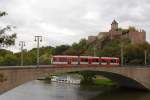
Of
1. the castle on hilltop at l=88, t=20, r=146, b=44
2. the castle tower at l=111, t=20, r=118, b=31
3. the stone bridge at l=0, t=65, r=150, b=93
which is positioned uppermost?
the castle tower at l=111, t=20, r=118, b=31

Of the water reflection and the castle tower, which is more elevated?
the castle tower

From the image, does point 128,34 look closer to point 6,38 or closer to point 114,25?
point 114,25

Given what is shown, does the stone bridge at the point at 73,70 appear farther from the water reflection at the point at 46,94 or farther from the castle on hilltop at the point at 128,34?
the castle on hilltop at the point at 128,34

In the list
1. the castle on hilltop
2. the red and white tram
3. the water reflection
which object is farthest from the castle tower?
the water reflection

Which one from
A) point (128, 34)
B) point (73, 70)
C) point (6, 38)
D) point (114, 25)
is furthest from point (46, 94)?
point (114, 25)

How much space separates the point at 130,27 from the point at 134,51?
4700 centimetres

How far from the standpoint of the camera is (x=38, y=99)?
40562 millimetres

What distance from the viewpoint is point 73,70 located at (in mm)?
46125

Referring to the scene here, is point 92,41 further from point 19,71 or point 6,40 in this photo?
point 6,40

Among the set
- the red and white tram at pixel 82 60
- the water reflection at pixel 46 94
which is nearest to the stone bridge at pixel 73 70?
the red and white tram at pixel 82 60

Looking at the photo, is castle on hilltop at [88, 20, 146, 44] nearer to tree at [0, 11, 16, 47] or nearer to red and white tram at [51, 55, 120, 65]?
red and white tram at [51, 55, 120, 65]

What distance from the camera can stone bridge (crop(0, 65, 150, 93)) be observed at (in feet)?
113

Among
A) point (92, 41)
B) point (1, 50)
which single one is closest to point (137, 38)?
point (92, 41)

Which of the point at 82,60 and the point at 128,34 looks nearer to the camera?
the point at 82,60
